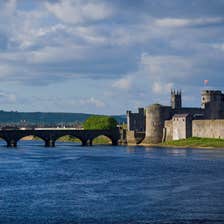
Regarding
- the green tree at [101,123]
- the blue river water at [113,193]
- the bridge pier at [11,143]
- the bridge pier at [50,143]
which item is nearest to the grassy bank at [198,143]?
the bridge pier at [50,143]

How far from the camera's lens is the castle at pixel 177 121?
105688 millimetres

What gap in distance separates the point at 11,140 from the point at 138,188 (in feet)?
225

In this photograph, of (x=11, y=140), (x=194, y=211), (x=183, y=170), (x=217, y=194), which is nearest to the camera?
(x=194, y=211)

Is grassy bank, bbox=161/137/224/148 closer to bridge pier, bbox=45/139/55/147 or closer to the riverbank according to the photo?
the riverbank

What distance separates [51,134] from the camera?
378 feet

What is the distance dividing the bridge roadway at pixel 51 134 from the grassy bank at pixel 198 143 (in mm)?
16344

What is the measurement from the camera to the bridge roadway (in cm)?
11081

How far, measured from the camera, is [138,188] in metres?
45.3

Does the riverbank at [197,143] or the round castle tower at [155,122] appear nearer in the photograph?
the riverbank at [197,143]

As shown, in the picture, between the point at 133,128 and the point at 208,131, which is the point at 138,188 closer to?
the point at 208,131

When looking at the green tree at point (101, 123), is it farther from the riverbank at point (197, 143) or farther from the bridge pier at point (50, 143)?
the riverbank at point (197, 143)

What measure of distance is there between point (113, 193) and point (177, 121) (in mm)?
67832

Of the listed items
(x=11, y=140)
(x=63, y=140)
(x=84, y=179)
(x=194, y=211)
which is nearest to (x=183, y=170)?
(x=84, y=179)

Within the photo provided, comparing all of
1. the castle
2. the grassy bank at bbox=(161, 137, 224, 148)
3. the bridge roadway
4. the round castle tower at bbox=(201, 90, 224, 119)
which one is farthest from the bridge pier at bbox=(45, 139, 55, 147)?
the round castle tower at bbox=(201, 90, 224, 119)
